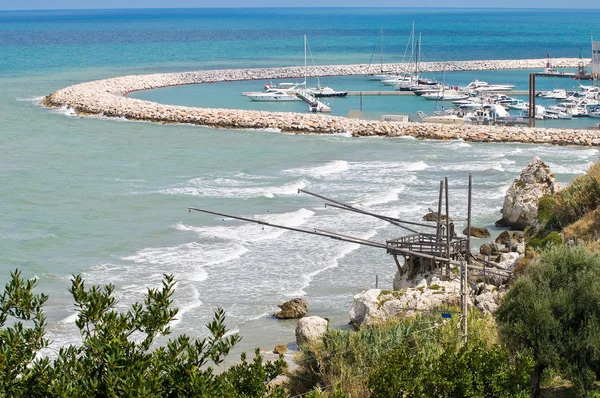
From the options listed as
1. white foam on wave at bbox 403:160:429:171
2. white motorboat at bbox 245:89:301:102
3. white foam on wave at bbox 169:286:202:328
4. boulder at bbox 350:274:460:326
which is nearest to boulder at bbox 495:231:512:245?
boulder at bbox 350:274:460:326

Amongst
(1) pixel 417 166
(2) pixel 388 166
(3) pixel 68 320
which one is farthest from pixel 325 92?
(3) pixel 68 320

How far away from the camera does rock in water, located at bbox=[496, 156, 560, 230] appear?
32.1 metres

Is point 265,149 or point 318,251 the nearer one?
point 318,251

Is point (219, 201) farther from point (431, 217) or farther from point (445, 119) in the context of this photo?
point (445, 119)

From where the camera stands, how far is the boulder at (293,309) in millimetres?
23875

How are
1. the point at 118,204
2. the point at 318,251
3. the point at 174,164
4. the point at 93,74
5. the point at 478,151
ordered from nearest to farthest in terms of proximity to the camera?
the point at 318,251 < the point at 118,204 < the point at 174,164 < the point at 478,151 < the point at 93,74

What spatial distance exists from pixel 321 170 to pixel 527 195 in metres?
14.9

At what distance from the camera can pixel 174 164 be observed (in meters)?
48.1

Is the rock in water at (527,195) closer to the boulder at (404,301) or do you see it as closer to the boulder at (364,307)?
the boulder at (404,301)

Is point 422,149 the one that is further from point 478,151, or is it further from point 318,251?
point 318,251

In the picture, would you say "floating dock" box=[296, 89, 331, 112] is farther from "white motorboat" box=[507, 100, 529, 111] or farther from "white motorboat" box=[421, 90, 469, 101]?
"white motorboat" box=[507, 100, 529, 111]

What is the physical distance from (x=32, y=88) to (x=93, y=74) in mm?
15349

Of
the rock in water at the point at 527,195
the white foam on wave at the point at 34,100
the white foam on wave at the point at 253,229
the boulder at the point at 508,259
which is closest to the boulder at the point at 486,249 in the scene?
the boulder at the point at 508,259

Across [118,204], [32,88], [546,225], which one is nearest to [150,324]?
[546,225]
